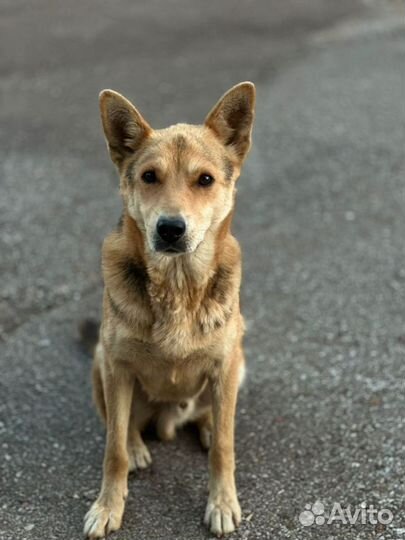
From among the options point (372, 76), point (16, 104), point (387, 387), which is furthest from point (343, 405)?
point (372, 76)

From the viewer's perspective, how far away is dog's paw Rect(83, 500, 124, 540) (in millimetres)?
3895

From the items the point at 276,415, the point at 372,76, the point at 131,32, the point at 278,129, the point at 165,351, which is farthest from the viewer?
the point at 131,32

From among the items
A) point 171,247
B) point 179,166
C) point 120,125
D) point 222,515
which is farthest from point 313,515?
point 120,125

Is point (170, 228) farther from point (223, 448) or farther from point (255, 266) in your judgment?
point (255, 266)

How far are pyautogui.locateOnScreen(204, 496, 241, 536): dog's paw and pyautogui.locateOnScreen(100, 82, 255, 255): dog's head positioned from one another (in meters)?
1.43

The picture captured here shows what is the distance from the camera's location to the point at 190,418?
4.64 m

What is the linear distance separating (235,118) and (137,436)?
1.99 metres

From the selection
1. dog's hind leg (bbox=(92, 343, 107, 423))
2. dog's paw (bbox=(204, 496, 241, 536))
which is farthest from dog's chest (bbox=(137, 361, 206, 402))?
dog's paw (bbox=(204, 496, 241, 536))

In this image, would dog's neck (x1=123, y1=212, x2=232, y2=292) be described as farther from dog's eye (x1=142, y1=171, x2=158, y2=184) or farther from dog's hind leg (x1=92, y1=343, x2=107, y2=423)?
dog's hind leg (x1=92, y1=343, x2=107, y2=423)

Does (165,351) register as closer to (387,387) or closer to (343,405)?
(343,405)

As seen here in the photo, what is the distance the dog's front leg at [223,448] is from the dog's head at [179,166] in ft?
2.68

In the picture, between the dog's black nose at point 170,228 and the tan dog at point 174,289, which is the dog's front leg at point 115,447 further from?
the dog's black nose at point 170,228

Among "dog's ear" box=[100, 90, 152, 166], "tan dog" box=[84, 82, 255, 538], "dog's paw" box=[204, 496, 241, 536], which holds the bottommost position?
"dog's paw" box=[204, 496, 241, 536]

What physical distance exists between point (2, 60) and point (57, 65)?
0.92 metres
